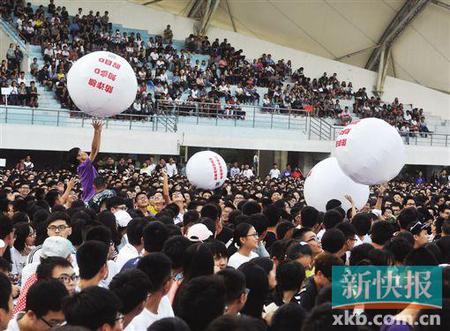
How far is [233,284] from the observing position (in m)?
3.76

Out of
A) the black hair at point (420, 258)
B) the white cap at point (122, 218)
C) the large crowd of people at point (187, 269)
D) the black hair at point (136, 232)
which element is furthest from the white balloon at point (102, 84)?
the black hair at point (420, 258)

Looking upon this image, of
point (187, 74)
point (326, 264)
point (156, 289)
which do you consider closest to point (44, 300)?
point (156, 289)

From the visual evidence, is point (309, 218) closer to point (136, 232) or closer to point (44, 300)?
point (136, 232)

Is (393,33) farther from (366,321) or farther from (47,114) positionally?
(366,321)

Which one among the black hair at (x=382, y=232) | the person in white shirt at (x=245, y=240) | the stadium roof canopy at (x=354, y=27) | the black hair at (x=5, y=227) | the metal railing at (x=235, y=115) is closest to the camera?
the person in white shirt at (x=245, y=240)

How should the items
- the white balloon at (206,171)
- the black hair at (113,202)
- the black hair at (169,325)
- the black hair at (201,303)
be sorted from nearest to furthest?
the black hair at (169,325) < the black hair at (201,303) < the black hair at (113,202) < the white balloon at (206,171)

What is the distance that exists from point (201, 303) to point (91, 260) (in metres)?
1.11

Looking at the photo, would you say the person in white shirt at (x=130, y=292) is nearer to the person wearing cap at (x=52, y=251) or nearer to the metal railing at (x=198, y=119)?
the person wearing cap at (x=52, y=251)

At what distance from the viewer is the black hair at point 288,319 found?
3.15 m

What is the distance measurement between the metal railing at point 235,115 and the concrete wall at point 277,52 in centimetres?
638

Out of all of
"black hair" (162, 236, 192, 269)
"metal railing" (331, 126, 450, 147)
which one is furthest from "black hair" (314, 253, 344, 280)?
"metal railing" (331, 126, 450, 147)

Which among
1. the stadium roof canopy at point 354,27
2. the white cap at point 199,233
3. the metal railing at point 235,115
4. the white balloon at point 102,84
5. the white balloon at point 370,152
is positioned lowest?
the white cap at point 199,233

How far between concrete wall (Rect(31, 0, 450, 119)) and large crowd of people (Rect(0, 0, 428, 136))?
636 mm

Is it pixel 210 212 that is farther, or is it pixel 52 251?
pixel 210 212
